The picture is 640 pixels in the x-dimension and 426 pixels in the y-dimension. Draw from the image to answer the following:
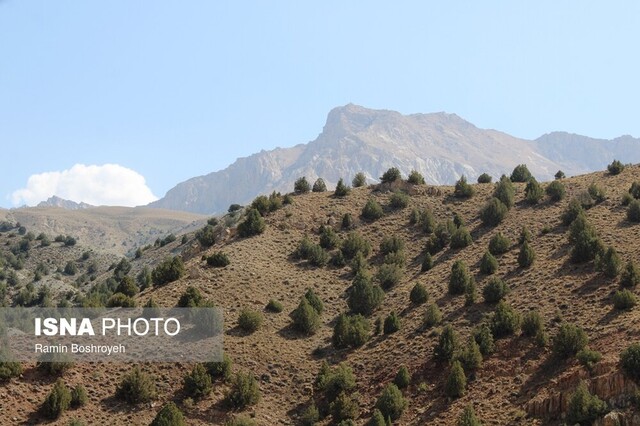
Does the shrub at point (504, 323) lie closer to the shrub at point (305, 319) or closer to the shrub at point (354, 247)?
the shrub at point (305, 319)

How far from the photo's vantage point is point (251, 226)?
61938 mm

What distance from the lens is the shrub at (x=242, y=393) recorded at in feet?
127

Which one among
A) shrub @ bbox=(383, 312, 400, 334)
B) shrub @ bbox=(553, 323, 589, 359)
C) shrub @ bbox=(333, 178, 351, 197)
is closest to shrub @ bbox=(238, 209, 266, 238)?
Result: shrub @ bbox=(333, 178, 351, 197)

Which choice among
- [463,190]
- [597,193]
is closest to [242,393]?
[597,193]

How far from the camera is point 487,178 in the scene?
267 feet

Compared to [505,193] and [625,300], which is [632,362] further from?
[505,193]

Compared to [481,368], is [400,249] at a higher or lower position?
higher

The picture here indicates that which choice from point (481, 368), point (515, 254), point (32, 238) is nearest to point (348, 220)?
point (515, 254)

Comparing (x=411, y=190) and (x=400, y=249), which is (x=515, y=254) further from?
(x=411, y=190)

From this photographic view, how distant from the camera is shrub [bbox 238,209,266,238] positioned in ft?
203

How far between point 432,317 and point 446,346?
16.3ft

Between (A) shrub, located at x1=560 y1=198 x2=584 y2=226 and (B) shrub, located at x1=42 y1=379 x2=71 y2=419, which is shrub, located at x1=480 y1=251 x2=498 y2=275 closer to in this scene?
(A) shrub, located at x1=560 y1=198 x2=584 y2=226

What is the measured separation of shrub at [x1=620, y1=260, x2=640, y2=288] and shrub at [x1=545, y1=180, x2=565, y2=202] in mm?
22172

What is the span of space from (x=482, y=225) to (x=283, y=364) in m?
25.9
